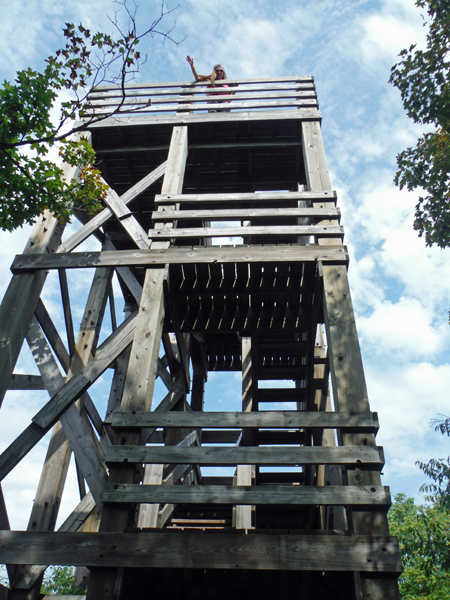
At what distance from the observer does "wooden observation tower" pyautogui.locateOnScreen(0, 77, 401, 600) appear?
12.3 ft

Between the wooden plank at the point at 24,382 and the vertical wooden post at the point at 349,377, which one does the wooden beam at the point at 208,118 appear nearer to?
the vertical wooden post at the point at 349,377

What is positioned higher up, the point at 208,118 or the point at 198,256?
the point at 208,118

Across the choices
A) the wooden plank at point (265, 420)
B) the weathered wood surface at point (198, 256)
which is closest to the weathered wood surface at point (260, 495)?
the wooden plank at point (265, 420)

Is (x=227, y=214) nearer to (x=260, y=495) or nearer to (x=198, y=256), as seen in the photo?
(x=198, y=256)

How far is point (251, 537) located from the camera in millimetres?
3650

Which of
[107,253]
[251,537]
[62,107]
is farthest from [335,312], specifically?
[62,107]

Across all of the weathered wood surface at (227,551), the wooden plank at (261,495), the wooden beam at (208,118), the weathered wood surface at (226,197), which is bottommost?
the weathered wood surface at (227,551)

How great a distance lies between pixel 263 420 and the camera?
4.32 metres

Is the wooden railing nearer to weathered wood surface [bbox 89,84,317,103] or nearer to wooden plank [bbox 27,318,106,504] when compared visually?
weathered wood surface [bbox 89,84,317,103]

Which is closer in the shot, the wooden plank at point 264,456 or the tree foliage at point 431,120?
the wooden plank at point 264,456

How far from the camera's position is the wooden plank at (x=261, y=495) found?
3822 mm

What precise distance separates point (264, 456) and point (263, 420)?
1.17ft

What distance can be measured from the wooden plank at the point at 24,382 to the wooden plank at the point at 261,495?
3.58 metres

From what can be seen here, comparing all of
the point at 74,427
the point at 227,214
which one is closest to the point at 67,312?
the point at 74,427
